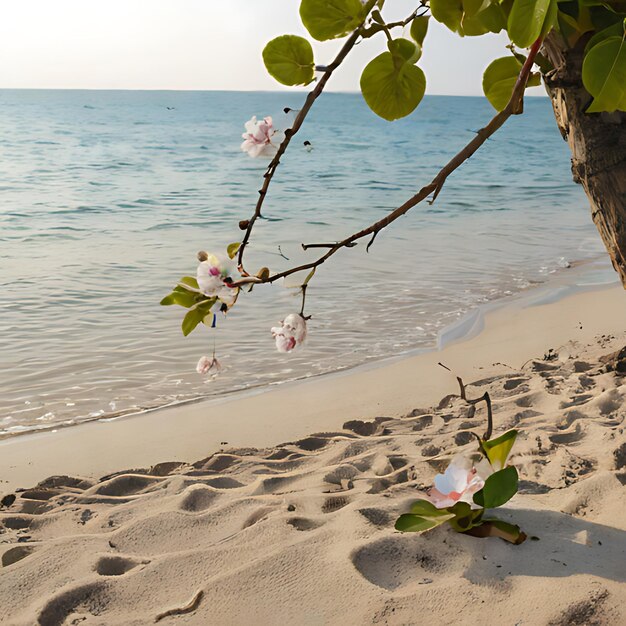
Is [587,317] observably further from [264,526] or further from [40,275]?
[40,275]

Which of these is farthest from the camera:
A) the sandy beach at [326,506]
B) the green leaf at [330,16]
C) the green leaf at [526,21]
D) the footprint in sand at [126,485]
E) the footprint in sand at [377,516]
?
the footprint in sand at [126,485]

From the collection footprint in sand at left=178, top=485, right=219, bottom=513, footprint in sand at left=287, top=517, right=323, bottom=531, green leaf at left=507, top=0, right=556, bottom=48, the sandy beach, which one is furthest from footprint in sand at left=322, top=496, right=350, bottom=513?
green leaf at left=507, top=0, right=556, bottom=48

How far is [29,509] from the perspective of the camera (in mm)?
2514

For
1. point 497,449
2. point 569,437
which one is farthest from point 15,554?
point 569,437

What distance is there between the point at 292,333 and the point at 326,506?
4.93ft

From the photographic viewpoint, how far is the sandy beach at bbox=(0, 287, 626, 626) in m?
1.50

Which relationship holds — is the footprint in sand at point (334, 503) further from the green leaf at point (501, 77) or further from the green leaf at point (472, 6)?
the green leaf at point (472, 6)

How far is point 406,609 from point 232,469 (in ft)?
4.55

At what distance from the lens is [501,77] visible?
72 centimetres

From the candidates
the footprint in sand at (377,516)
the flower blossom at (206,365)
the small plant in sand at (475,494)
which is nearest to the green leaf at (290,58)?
the flower blossom at (206,365)

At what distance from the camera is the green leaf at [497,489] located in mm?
1576

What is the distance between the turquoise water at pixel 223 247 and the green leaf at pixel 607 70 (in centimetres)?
13

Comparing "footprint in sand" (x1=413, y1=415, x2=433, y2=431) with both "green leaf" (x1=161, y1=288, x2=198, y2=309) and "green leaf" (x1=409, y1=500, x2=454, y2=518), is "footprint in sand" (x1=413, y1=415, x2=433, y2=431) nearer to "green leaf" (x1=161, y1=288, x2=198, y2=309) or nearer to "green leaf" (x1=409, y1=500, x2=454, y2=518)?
"green leaf" (x1=409, y1=500, x2=454, y2=518)

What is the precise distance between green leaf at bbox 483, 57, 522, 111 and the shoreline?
98.3 inches
